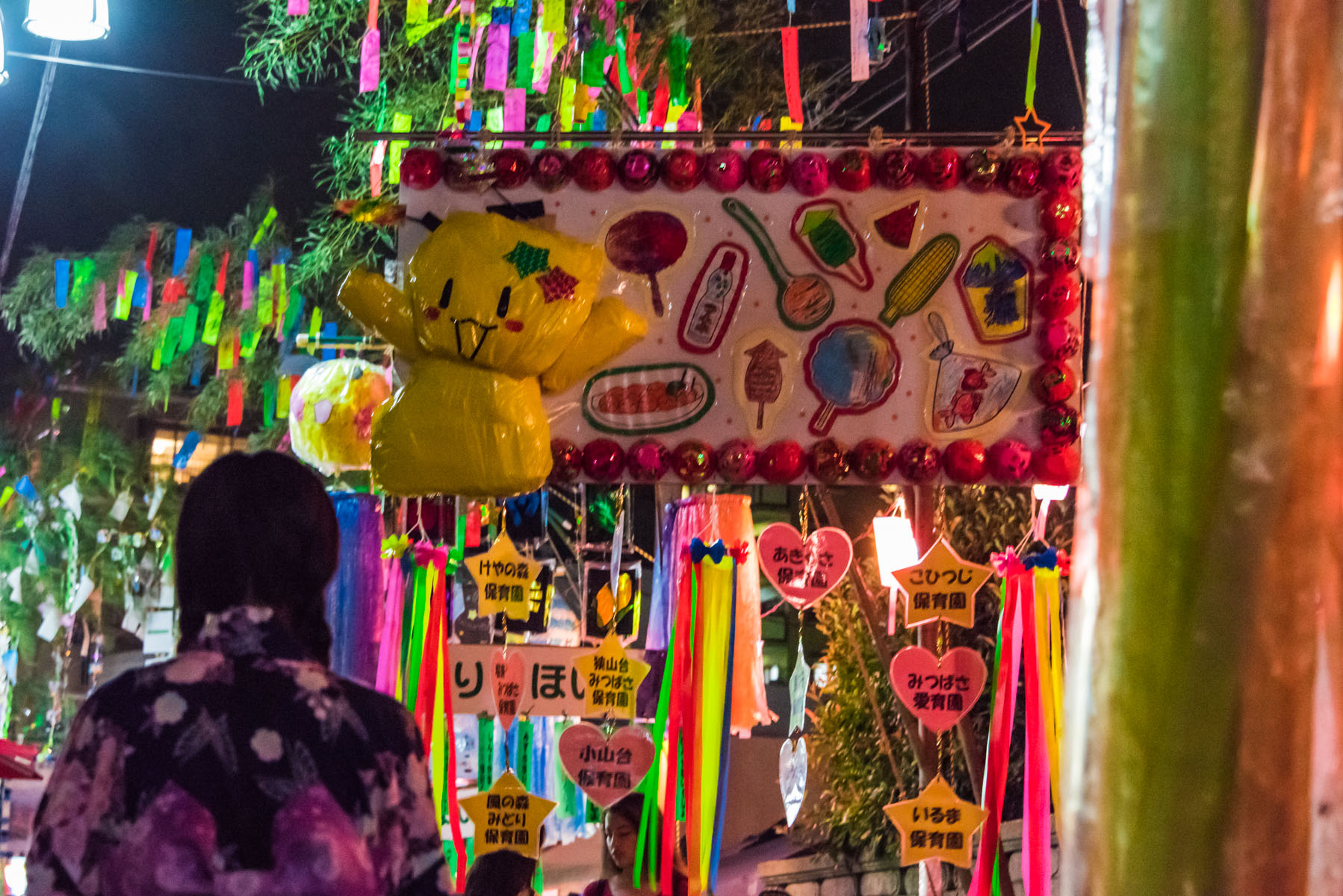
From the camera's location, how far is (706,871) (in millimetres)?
2918

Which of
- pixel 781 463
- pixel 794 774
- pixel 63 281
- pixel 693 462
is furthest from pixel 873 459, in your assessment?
pixel 63 281

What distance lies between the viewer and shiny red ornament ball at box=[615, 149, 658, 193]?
2.80m

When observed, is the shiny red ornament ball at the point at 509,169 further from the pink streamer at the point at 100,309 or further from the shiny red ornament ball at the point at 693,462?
the pink streamer at the point at 100,309

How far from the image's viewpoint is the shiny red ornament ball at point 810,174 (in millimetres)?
2795

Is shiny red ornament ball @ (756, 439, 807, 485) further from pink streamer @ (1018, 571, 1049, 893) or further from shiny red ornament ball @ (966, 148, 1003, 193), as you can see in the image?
shiny red ornament ball @ (966, 148, 1003, 193)

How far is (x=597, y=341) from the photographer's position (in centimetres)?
270

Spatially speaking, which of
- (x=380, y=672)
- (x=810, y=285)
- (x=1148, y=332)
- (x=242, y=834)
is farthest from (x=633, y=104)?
(x=1148, y=332)

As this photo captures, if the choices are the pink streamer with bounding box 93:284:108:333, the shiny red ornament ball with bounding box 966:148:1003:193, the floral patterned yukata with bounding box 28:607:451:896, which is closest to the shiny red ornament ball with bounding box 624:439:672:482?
the shiny red ornament ball with bounding box 966:148:1003:193

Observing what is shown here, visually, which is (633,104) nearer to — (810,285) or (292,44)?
(292,44)

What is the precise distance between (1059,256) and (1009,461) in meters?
0.51

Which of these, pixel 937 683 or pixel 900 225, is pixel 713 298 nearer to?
pixel 900 225

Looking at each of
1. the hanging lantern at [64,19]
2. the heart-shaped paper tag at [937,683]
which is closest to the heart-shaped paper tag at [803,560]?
the heart-shaped paper tag at [937,683]

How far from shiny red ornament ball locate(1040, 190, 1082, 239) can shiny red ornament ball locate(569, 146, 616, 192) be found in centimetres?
106

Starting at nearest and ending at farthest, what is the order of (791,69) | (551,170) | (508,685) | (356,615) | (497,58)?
(551,170) → (508,685) → (356,615) → (791,69) → (497,58)
